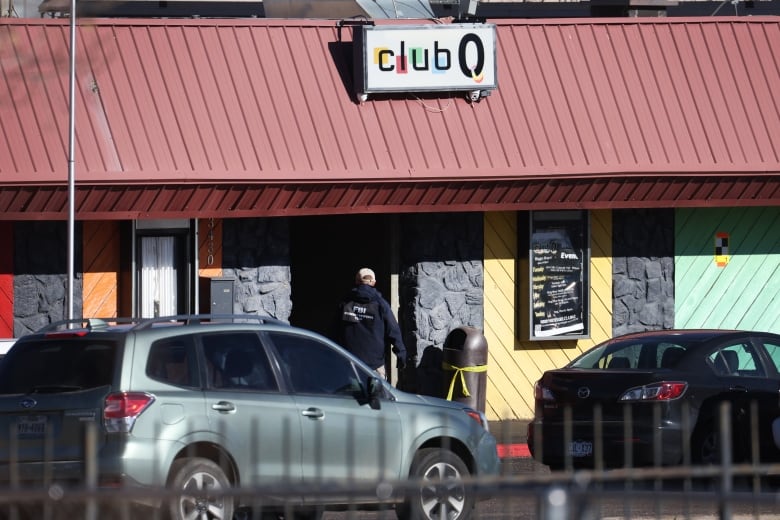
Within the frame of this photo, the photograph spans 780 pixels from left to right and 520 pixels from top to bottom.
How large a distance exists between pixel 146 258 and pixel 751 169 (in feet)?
25.7

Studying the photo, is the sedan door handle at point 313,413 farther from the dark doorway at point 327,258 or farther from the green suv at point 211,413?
the dark doorway at point 327,258

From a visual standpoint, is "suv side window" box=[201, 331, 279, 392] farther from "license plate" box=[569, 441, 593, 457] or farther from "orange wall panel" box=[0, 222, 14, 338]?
"orange wall panel" box=[0, 222, 14, 338]

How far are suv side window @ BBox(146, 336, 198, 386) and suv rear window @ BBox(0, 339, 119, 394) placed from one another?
0.97 feet

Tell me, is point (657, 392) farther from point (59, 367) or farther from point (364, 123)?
point (364, 123)

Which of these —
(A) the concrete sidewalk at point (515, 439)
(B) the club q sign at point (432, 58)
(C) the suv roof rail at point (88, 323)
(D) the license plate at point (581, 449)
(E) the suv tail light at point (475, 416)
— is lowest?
(A) the concrete sidewalk at point (515, 439)

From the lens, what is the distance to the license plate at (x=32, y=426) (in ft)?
31.4

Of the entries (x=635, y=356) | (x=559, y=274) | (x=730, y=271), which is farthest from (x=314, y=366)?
(x=730, y=271)

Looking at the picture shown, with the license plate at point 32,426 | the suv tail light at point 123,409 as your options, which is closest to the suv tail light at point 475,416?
the suv tail light at point 123,409

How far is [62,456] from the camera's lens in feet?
31.0

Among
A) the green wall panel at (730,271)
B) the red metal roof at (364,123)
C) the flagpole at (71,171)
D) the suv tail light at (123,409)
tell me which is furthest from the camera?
the green wall panel at (730,271)

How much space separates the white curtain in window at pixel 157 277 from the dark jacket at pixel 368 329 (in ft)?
8.52

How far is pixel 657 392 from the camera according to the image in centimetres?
1238

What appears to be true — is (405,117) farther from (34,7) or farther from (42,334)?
(42,334)

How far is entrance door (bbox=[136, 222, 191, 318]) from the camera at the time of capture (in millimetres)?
17188
